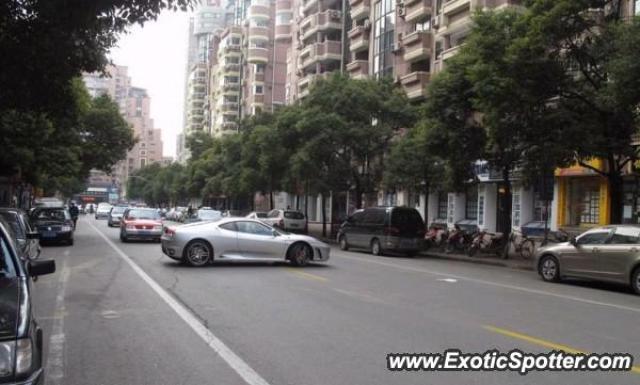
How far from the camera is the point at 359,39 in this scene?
56.7m

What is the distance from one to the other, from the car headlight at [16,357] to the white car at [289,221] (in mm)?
35511

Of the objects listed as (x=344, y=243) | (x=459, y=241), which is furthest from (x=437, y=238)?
(x=344, y=243)

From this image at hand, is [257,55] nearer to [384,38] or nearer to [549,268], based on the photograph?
[384,38]

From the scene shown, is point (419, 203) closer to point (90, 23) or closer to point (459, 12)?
point (459, 12)

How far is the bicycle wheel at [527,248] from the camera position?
2472cm

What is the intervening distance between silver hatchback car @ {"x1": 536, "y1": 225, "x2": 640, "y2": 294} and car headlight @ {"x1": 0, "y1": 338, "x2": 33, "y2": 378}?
13.3 m

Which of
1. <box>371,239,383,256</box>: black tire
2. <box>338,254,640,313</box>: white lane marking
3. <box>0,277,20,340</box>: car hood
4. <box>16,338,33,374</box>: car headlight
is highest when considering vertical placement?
<box>0,277,20,340</box>: car hood

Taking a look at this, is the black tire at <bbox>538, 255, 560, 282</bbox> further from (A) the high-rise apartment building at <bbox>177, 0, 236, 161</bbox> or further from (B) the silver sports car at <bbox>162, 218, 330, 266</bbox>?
(A) the high-rise apartment building at <bbox>177, 0, 236, 161</bbox>

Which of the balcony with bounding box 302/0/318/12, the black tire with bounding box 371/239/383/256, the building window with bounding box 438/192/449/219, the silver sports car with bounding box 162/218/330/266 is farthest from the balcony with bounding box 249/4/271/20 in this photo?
the silver sports car with bounding box 162/218/330/266

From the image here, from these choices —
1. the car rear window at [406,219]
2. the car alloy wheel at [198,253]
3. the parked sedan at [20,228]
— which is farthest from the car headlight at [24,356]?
the car rear window at [406,219]

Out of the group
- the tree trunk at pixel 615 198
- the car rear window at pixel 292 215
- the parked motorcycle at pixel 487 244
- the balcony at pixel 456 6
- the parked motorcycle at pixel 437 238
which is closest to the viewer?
the tree trunk at pixel 615 198

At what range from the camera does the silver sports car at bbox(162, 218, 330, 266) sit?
16969mm

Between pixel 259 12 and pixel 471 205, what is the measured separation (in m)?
69.7

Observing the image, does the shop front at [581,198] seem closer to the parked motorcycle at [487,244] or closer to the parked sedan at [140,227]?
the parked motorcycle at [487,244]
